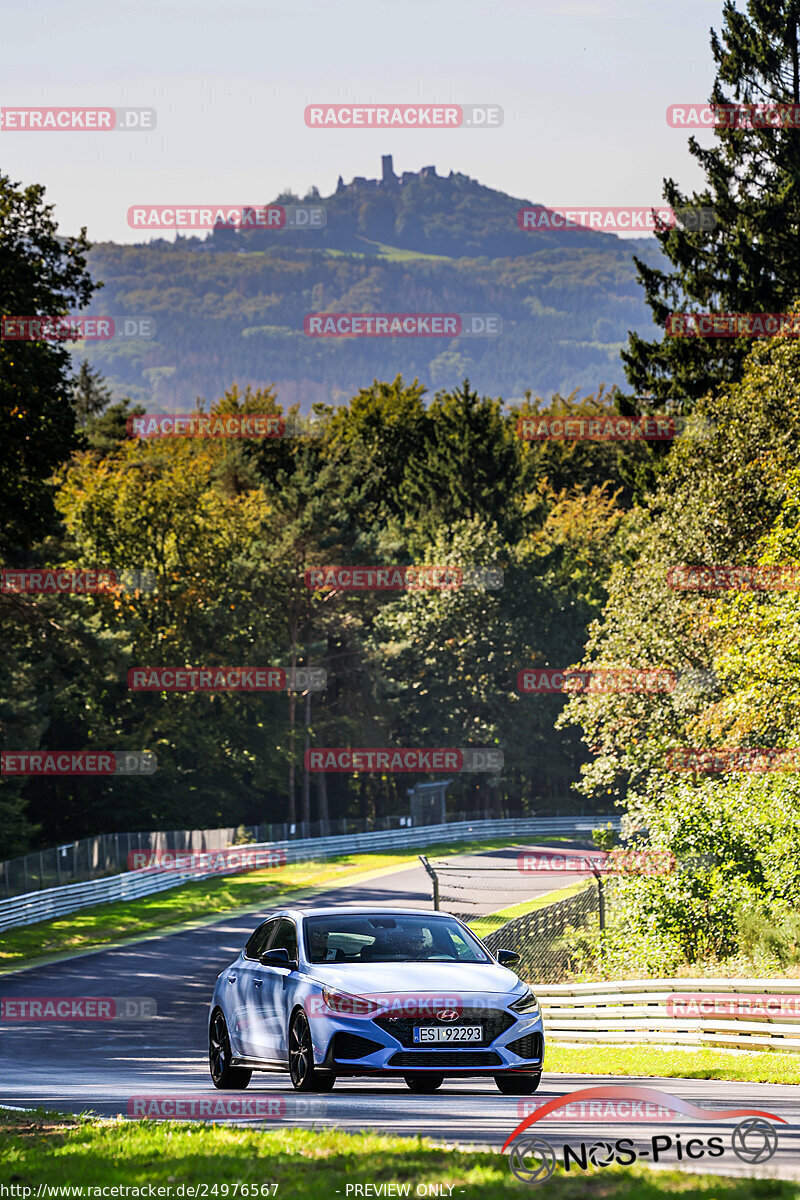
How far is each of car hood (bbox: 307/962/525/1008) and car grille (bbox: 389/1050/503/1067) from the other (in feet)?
1.15

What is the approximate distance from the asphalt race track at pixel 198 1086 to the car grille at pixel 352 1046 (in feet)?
1.18

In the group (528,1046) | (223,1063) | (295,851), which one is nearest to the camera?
(528,1046)

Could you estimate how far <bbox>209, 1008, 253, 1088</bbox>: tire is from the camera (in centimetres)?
1236

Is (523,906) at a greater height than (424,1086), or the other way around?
(424,1086)

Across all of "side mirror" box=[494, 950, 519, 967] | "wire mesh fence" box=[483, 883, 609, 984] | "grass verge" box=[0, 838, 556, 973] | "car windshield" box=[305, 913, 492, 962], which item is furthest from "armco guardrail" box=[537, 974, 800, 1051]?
"grass verge" box=[0, 838, 556, 973]

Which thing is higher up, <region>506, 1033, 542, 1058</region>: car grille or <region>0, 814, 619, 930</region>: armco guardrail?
<region>506, 1033, 542, 1058</region>: car grille

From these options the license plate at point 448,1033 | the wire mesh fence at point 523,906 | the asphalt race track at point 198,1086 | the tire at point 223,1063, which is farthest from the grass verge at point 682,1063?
the license plate at point 448,1033

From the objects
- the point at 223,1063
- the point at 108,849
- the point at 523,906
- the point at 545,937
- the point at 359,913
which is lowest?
the point at 523,906

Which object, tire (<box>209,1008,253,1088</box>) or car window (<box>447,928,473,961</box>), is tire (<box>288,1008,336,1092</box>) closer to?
car window (<box>447,928,473,961</box>)

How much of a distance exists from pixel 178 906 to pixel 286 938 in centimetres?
3477

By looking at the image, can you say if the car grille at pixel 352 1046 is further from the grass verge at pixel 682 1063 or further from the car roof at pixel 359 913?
the grass verge at pixel 682 1063

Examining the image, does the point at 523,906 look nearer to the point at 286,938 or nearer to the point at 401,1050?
the point at 286,938

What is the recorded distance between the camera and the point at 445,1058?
1023 cm

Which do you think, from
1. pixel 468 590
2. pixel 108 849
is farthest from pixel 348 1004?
pixel 468 590
